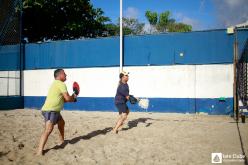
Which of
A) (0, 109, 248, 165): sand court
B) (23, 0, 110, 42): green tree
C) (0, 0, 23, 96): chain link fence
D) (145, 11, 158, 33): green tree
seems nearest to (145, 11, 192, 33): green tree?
(145, 11, 158, 33): green tree

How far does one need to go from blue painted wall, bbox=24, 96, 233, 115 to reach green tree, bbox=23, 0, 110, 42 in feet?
43.5

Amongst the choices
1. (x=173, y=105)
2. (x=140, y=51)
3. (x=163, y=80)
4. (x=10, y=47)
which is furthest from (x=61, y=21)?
(x=173, y=105)

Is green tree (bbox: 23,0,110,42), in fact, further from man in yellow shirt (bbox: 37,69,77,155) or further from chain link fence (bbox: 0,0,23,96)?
man in yellow shirt (bbox: 37,69,77,155)

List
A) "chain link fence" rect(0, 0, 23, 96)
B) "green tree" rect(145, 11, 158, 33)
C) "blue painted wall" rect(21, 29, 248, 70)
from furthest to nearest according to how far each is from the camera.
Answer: "green tree" rect(145, 11, 158, 33), "chain link fence" rect(0, 0, 23, 96), "blue painted wall" rect(21, 29, 248, 70)

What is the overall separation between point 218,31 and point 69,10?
1863 centimetres

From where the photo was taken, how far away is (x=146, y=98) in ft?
54.6

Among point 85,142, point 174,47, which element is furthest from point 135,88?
point 85,142

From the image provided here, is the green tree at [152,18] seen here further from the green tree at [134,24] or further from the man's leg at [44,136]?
the man's leg at [44,136]

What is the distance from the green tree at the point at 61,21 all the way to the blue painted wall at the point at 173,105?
13.2m

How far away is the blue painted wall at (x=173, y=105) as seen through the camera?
1529cm

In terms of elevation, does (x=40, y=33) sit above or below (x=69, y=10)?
below

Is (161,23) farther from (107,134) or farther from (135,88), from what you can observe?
(107,134)

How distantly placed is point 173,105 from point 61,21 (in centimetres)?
1825

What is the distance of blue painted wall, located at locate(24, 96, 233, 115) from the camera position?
15289 millimetres
